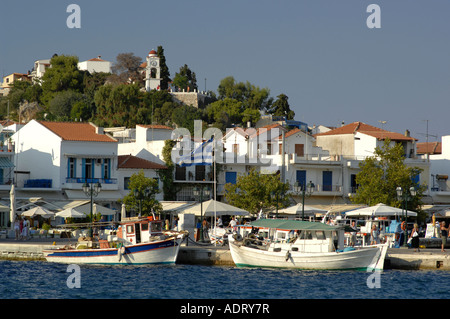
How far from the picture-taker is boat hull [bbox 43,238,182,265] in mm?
37062

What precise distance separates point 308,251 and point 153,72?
9079 cm

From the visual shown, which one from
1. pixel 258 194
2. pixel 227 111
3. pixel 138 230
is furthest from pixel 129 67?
pixel 138 230

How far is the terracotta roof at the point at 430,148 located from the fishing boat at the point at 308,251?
45.3 metres

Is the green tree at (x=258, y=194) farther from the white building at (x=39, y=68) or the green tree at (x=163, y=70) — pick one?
the white building at (x=39, y=68)

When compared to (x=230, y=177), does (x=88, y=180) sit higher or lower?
lower

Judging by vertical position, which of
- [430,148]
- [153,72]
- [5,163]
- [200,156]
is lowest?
[5,163]

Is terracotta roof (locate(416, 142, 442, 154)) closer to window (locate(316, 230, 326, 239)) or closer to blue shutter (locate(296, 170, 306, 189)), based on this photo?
blue shutter (locate(296, 170, 306, 189))

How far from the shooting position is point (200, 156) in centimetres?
6244

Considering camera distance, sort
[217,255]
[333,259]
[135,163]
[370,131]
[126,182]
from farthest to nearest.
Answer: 1. [370,131]
2. [135,163]
3. [126,182]
4. [217,255]
5. [333,259]

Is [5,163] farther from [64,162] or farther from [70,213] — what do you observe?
[70,213]

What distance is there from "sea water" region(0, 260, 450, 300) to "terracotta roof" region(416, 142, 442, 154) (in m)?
46.3

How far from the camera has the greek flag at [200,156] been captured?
203 feet

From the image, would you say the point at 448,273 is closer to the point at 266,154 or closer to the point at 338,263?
the point at 338,263

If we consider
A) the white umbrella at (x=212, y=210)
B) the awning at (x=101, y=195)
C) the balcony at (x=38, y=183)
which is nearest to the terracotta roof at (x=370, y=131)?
the awning at (x=101, y=195)
